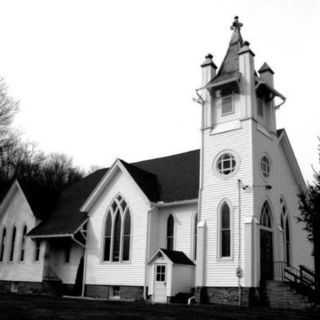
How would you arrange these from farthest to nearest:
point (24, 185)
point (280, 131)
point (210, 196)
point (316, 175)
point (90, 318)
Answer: point (24, 185)
point (280, 131)
point (210, 196)
point (316, 175)
point (90, 318)

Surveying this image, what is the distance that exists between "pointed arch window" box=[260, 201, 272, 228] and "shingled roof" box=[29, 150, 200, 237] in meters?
3.68

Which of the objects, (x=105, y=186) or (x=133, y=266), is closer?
(x=133, y=266)

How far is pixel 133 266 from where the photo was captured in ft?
81.4

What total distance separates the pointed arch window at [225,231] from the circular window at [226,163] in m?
1.75

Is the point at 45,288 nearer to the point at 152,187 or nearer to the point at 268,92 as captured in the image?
the point at 152,187

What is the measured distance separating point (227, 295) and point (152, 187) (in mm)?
8423

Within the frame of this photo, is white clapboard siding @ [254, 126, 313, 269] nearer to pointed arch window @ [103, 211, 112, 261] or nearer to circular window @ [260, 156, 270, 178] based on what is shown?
circular window @ [260, 156, 270, 178]

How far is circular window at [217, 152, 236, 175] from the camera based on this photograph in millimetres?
22859

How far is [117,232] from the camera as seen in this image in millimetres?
26344

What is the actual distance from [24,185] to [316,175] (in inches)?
860

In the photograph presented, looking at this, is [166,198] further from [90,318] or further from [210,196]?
[90,318]

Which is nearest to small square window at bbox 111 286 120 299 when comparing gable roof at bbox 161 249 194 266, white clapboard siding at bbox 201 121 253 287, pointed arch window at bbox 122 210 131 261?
pointed arch window at bbox 122 210 131 261

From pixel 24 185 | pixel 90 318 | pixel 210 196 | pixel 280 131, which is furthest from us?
pixel 24 185

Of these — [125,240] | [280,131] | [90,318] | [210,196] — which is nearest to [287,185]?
[280,131]
